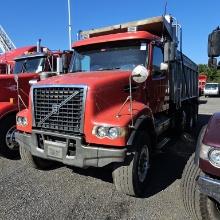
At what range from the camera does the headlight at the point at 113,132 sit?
16.3 ft

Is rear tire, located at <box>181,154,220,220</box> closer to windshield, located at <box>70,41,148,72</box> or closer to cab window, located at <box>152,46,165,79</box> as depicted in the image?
windshield, located at <box>70,41,148,72</box>

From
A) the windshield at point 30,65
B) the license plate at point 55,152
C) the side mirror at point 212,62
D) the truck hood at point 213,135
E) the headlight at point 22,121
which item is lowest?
the license plate at point 55,152

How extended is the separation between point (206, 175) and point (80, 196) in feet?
7.84

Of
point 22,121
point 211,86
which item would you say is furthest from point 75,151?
point 211,86

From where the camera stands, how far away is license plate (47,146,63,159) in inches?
213

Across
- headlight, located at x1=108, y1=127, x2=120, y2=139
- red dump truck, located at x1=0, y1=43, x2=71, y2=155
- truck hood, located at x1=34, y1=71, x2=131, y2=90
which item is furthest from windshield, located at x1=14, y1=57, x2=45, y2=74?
headlight, located at x1=108, y1=127, x2=120, y2=139

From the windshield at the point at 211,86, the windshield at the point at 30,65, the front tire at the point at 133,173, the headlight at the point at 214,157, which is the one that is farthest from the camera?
Result: the windshield at the point at 211,86

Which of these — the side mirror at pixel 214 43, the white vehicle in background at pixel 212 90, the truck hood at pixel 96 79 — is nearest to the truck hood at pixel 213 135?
the side mirror at pixel 214 43

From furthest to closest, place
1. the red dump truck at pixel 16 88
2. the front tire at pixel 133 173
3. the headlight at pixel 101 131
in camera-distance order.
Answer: the red dump truck at pixel 16 88
the front tire at pixel 133 173
the headlight at pixel 101 131

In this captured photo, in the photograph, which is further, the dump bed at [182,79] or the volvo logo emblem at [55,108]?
the dump bed at [182,79]

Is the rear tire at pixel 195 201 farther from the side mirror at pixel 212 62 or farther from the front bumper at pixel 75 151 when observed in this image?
the side mirror at pixel 212 62

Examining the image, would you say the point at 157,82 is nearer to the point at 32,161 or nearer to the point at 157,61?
the point at 157,61

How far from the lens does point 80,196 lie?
18.0ft

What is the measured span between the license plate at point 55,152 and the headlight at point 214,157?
2.54 meters
